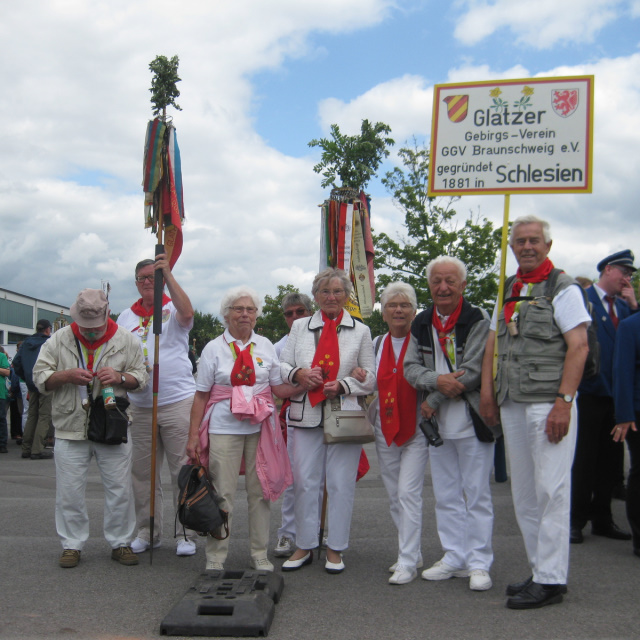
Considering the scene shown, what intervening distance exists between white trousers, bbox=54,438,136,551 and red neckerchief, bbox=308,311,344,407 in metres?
1.59

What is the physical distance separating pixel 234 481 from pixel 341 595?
108cm

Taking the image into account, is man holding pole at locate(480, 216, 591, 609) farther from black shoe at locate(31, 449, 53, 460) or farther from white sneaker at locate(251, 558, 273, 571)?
black shoe at locate(31, 449, 53, 460)

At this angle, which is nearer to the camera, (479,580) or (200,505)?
→ (479,580)

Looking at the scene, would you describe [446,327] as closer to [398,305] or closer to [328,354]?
[398,305]

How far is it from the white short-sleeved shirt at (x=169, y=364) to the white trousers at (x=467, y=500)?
6.87ft

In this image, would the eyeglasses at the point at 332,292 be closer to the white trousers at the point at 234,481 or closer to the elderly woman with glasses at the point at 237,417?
the elderly woman with glasses at the point at 237,417

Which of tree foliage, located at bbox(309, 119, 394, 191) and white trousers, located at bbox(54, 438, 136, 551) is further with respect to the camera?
tree foliage, located at bbox(309, 119, 394, 191)

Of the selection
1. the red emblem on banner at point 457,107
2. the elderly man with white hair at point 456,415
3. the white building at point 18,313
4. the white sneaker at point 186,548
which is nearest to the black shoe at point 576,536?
the elderly man with white hair at point 456,415

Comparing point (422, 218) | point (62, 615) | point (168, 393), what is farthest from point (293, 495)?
point (422, 218)

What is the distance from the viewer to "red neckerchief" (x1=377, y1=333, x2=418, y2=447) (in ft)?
16.2

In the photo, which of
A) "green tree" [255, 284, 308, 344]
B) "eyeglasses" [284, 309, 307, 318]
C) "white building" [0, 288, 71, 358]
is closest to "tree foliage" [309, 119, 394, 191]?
"eyeglasses" [284, 309, 307, 318]

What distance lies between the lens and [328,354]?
17.0 ft

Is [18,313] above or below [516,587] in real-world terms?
above

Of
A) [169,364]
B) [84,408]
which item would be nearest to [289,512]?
[169,364]
